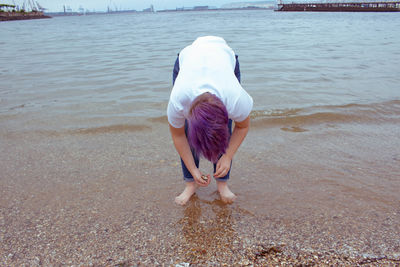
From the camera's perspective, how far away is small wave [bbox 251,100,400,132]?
4164 millimetres

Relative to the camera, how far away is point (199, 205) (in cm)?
239

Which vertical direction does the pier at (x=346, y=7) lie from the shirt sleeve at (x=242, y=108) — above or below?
above

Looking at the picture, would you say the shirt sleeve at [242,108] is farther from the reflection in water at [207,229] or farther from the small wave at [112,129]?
the small wave at [112,129]

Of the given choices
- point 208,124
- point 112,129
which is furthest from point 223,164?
point 112,129

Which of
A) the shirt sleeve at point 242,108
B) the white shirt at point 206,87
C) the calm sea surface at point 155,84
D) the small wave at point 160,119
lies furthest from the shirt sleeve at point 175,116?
the calm sea surface at point 155,84

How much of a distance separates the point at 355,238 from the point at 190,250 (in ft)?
3.37

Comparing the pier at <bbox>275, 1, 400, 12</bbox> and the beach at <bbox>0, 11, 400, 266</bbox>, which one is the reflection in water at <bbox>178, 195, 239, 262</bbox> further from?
the pier at <bbox>275, 1, 400, 12</bbox>

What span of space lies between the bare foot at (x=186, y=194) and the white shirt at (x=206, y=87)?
0.78m

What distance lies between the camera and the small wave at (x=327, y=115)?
4164 mm

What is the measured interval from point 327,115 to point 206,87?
3.28m

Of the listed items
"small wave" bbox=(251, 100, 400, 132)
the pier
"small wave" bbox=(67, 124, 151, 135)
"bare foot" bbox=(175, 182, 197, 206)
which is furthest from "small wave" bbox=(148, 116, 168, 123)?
the pier

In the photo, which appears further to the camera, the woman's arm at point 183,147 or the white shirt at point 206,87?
the woman's arm at point 183,147

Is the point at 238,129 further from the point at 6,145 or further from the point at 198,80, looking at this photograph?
the point at 6,145

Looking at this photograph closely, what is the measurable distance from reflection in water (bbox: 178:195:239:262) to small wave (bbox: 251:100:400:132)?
1.95 meters
